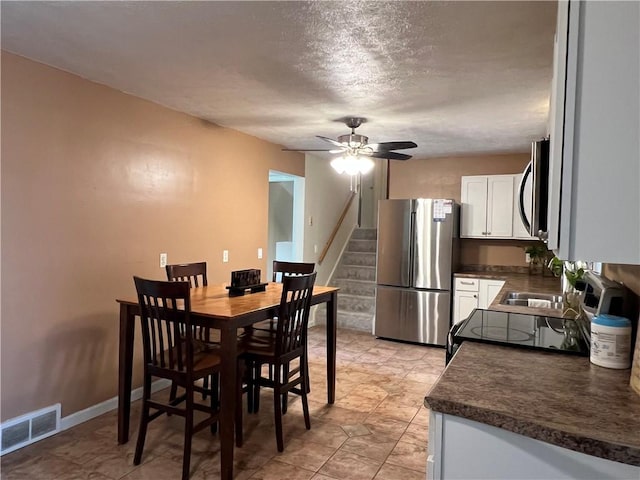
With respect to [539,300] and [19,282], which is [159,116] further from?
[539,300]

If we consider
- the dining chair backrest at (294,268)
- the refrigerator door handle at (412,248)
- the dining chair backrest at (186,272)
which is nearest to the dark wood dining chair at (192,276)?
the dining chair backrest at (186,272)

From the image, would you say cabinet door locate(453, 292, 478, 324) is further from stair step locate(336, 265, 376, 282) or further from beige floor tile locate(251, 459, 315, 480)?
beige floor tile locate(251, 459, 315, 480)

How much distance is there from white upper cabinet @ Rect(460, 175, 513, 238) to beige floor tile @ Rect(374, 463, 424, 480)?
3.32 m

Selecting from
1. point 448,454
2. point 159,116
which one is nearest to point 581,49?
point 448,454

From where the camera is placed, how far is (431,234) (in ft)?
16.5

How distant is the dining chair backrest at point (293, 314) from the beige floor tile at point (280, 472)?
62 cm

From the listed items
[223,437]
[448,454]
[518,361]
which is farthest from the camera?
[223,437]

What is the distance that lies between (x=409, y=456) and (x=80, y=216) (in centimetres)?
261

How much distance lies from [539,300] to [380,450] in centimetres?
174

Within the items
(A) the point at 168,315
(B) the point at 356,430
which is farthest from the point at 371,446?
(A) the point at 168,315

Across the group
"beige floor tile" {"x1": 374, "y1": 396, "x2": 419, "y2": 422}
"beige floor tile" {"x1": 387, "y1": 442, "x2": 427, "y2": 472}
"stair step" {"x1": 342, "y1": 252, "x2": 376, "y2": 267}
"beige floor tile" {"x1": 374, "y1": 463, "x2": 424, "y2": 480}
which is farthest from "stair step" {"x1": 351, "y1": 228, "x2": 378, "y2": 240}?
"beige floor tile" {"x1": 374, "y1": 463, "x2": 424, "y2": 480}

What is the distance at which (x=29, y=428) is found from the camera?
2.61 m

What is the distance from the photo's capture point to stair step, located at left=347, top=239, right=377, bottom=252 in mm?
6758

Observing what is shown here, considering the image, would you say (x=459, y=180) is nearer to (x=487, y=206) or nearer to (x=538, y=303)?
(x=487, y=206)
